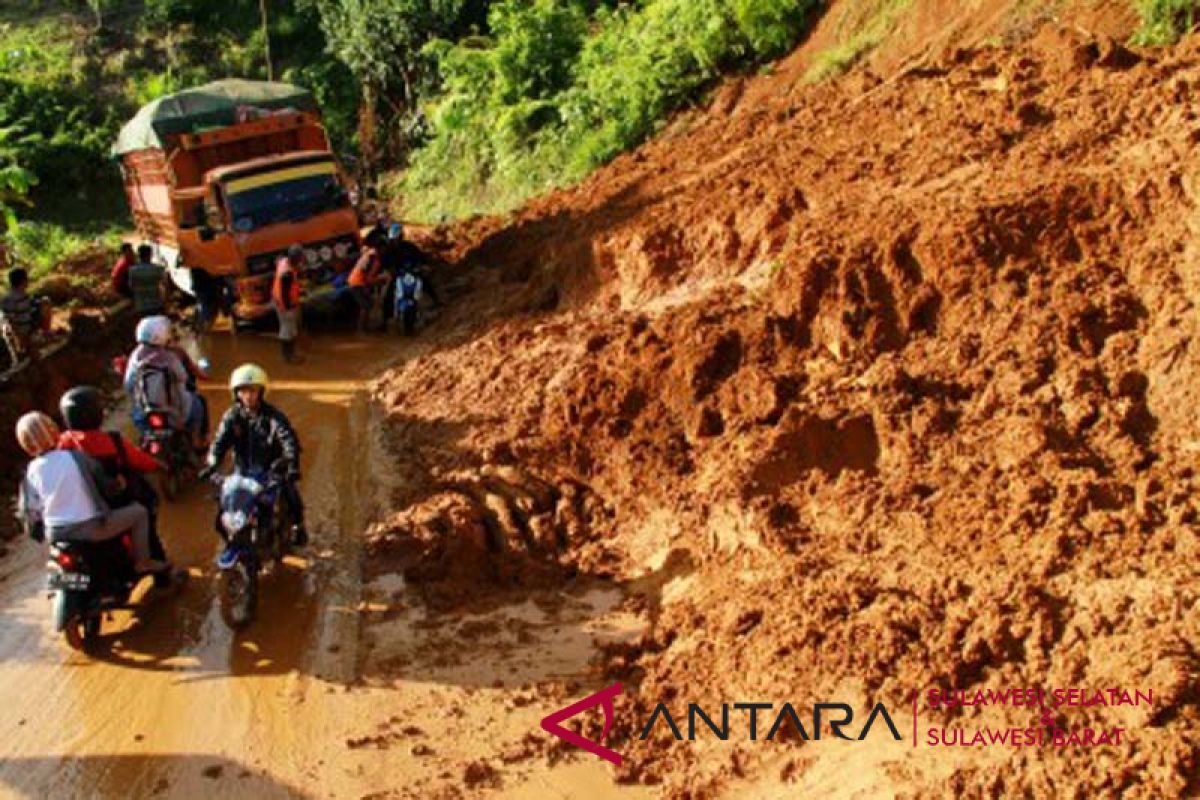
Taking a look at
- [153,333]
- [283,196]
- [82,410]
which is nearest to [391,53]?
[283,196]

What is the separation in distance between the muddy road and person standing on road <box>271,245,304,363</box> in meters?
4.96

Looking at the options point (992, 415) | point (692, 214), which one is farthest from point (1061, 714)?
point (692, 214)

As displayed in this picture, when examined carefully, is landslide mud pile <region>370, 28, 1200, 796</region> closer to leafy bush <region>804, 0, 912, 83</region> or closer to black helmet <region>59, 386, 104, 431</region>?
black helmet <region>59, 386, 104, 431</region>

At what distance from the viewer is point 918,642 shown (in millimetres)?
5680

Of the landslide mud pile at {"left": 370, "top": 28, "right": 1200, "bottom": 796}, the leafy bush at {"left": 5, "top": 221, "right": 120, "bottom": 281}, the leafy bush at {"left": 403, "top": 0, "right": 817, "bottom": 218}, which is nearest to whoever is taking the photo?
the landslide mud pile at {"left": 370, "top": 28, "right": 1200, "bottom": 796}

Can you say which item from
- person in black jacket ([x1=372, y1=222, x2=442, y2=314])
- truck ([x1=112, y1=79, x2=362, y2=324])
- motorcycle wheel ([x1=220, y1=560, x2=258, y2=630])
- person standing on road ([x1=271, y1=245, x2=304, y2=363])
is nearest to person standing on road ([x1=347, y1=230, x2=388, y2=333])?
person in black jacket ([x1=372, y1=222, x2=442, y2=314])

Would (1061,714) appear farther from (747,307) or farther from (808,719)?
(747,307)

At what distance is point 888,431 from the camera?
7.34m

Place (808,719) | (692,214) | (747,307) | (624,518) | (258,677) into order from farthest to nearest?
(692,214)
(747,307)
(624,518)
(258,677)
(808,719)

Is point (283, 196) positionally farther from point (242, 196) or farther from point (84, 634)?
point (84, 634)

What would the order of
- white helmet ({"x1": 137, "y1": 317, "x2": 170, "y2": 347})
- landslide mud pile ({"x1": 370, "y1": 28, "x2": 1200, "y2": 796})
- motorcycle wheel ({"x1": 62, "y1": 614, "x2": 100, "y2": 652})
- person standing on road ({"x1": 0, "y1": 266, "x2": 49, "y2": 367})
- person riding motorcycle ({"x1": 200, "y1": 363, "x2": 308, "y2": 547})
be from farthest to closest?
1. person standing on road ({"x1": 0, "y1": 266, "x2": 49, "y2": 367})
2. white helmet ({"x1": 137, "y1": 317, "x2": 170, "y2": 347})
3. person riding motorcycle ({"x1": 200, "y1": 363, "x2": 308, "y2": 547})
4. motorcycle wheel ({"x1": 62, "y1": 614, "x2": 100, "y2": 652})
5. landslide mud pile ({"x1": 370, "y1": 28, "x2": 1200, "y2": 796})

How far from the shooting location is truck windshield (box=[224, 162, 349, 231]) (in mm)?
14875

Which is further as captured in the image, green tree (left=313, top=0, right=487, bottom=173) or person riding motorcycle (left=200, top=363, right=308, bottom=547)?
green tree (left=313, top=0, right=487, bottom=173)

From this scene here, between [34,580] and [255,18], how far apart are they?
36.1 meters
